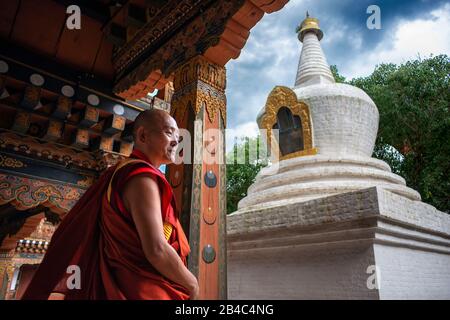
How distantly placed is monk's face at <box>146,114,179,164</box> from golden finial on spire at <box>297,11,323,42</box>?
10.2 m

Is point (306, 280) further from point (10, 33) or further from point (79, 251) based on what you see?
point (10, 33)

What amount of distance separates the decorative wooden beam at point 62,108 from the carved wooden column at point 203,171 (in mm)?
1676

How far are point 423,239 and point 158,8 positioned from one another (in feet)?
15.9

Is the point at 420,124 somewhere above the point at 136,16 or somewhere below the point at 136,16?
above

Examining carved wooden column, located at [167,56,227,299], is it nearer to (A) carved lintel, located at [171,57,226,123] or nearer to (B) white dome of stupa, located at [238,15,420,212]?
(A) carved lintel, located at [171,57,226,123]

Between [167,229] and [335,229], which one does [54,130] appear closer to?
[167,229]

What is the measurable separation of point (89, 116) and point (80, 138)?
1.15 feet

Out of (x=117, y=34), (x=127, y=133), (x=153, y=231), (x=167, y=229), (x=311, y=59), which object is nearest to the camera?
(x=153, y=231)

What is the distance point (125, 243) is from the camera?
152 centimetres

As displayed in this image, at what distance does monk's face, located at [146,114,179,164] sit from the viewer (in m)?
1.83

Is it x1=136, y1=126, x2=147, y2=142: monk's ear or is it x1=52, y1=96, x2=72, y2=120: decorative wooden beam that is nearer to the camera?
x1=136, y1=126, x2=147, y2=142: monk's ear

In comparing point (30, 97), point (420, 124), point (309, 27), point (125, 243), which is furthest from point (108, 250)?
point (420, 124)

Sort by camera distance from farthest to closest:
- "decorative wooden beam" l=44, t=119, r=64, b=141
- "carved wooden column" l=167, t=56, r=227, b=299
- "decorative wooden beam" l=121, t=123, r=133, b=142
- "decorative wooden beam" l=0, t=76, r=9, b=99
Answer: "decorative wooden beam" l=121, t=123, r=133, b=142 → "decorative wooden beam" l=44, t=119, r=64, b=141 → "decorative wooden beam" l=0, t=76, r=9, b=99 → "carved wooden column" l=167, t=56, r=227, b=299

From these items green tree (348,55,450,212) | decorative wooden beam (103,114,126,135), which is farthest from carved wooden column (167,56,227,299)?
green tree (348,55,450,212)
